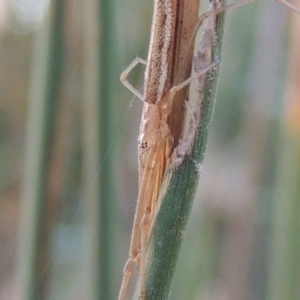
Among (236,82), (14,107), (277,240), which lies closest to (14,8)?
(14,107)

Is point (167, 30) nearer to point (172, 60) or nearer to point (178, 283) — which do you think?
point (172, 60)

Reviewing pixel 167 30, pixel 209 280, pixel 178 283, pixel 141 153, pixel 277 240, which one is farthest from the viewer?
pixel 209 280

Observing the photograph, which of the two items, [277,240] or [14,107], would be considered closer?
[277,240]

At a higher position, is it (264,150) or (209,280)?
(264,150)

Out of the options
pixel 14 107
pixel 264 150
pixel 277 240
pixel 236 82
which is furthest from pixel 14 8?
pixel 277 240

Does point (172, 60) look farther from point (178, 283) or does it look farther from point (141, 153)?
point (178, 283)

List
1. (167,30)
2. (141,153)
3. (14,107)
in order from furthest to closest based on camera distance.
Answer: (14,107), (141,153), (167,30)

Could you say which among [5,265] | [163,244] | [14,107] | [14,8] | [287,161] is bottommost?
[5,265]
